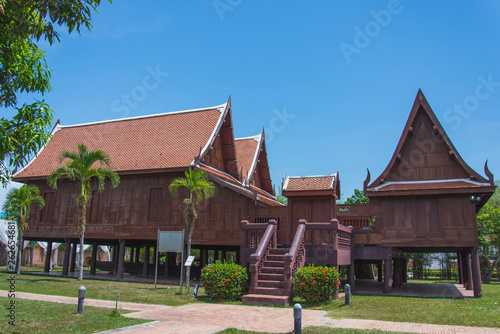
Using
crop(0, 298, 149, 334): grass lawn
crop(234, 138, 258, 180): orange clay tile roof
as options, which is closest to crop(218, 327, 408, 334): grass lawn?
crop(0, 298, 149, 334): grass lawn

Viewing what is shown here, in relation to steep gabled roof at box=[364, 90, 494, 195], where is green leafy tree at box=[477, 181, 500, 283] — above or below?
below

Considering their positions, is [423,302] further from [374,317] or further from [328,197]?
[328,197]

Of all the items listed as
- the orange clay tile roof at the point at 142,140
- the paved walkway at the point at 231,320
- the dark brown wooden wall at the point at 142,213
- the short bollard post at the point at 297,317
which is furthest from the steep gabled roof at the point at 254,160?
the short bollard post at the point at 297,317

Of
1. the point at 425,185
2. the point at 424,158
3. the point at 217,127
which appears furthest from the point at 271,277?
the point at 217,127

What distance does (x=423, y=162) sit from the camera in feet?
58.9

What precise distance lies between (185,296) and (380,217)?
862cm

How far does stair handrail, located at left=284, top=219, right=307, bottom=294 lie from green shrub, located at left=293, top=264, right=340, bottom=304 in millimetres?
339

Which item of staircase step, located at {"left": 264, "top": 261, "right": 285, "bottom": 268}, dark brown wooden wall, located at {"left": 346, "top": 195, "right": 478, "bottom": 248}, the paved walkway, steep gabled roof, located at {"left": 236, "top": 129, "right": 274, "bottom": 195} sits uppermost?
steep gabled roof, located at {"left": 236, "top": 129, "right": 274, "bottom": 195}

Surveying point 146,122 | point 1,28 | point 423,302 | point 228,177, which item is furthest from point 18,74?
point 146,122

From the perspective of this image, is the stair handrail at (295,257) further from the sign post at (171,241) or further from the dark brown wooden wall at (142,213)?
the sign post at (171,241)

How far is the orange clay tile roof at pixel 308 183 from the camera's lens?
17.5 meters

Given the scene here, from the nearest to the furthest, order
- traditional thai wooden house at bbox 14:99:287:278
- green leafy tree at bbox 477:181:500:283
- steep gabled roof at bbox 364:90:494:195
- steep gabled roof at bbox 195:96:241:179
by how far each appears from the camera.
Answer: steep gabled roof at bbox 364:90:494:195, traditional thai wooden house at bbox 14:99:287:278, steep gabled roof at bbox 195:96:241:179, green leafy tree at bbox 477:181:500:283

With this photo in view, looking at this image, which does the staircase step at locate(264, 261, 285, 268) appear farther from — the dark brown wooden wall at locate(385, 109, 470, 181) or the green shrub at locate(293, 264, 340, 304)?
the dark brown wooden wall at locate(385, 109, 470, 181)

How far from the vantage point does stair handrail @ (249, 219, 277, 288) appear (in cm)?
1358
